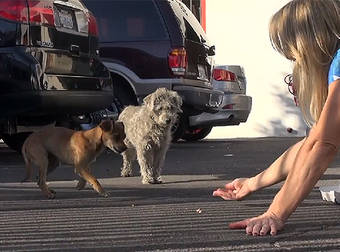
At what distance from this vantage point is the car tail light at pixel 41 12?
7.35 m

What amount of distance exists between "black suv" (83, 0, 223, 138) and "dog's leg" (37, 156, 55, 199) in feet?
12.2

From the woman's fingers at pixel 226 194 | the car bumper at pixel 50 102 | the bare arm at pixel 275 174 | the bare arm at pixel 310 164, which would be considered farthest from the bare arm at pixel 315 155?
the car bumper at pixel 50 102

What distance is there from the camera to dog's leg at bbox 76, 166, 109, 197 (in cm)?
629

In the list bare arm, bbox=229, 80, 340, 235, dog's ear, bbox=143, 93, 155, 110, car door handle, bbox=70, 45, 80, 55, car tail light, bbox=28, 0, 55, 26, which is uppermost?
car tail light, bbox=28, 0, 55, 26

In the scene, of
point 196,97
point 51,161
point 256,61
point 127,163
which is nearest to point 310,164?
point 51,161

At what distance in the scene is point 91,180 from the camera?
6.30 metres

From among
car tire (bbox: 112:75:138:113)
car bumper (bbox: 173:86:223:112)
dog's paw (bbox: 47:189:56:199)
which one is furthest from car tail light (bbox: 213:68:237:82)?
dog's paw (bbox: 47:189:56:199)

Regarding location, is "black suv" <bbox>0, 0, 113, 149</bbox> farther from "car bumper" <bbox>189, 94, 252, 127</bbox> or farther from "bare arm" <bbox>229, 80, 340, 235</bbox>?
"car bumper" <bbox>189, 94, 252, 127</bbox>

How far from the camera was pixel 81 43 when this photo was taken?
8.06 m

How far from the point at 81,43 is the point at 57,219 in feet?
10.9

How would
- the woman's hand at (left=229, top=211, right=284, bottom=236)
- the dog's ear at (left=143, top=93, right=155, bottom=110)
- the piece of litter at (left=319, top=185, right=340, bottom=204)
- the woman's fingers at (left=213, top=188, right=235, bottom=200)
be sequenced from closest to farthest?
the woman's hand at (left=229, top=211, right=284, bottom=236) < the woman's fingers at (left=213, top=188, right=235, bottom=200) < the piece of litter at (left=319, top=185, right=340, bottom=204) < the dog's ear at (left=143, top=93, right=155, bottom=110)

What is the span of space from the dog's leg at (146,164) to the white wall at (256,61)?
351 inches

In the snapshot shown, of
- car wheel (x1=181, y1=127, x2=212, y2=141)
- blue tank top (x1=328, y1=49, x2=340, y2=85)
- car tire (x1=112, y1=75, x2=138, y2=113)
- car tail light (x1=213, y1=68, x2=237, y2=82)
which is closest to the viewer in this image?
blue tank top (x1=328, y1=49, x2=340, y2=85)

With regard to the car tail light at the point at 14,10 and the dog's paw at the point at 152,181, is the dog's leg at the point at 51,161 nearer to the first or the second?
the dog's paw at the point at 152,181
